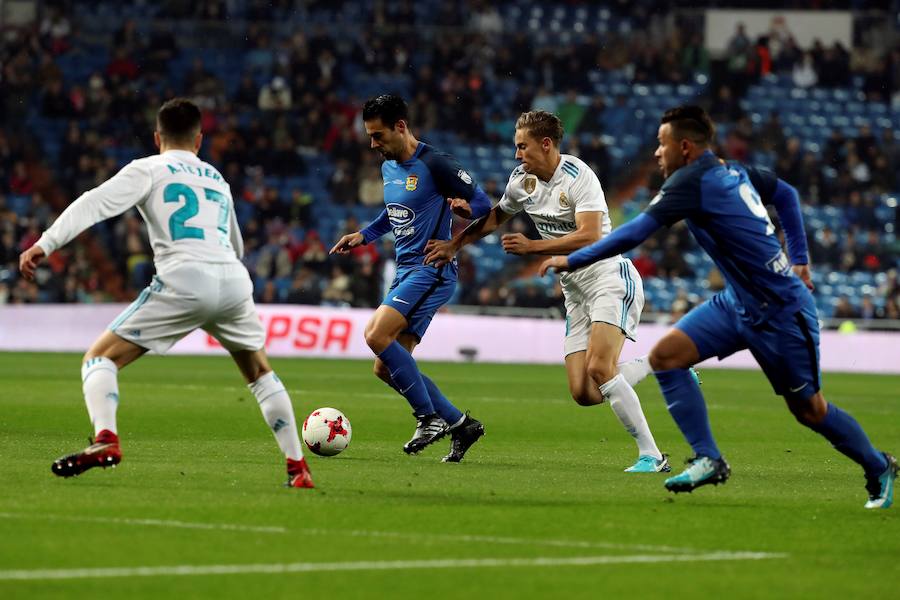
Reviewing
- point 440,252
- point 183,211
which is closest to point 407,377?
point 440,252

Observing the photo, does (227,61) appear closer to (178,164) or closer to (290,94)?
(290,94)

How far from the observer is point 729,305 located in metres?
8.45

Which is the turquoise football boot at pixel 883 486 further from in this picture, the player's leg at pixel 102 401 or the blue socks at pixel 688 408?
the player's leg at pixel 102 401

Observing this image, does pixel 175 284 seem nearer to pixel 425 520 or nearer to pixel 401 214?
pixel 425 520

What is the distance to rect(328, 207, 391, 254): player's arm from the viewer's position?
11.7 m

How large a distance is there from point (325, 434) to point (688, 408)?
124 inches

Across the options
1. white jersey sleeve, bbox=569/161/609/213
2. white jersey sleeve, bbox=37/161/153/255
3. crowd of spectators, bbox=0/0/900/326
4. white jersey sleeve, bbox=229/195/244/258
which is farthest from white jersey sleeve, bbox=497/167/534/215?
crowd of spectators, bbox=0/0/900/326

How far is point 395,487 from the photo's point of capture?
897 centimetres

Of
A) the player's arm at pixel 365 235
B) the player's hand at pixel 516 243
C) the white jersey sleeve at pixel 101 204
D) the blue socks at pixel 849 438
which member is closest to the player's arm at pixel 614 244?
the player's hand at pixel 516 243

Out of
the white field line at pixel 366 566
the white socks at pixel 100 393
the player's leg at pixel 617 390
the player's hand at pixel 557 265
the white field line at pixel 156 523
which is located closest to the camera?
the white field line at pixel 366 566

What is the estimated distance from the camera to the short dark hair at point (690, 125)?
8.40m

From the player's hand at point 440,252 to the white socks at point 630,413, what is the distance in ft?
4.61

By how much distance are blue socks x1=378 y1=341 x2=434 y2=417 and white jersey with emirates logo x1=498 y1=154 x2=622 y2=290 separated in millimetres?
1210

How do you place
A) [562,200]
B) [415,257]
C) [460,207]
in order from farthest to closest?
[415,257] → [460,207] → [562,200]
